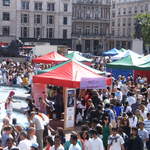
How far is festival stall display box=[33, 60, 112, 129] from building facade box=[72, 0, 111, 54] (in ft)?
224

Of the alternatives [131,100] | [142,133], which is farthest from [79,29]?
[142,133]

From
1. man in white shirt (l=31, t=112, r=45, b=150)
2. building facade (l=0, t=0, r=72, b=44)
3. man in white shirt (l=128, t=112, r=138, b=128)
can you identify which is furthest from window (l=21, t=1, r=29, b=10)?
man in white shirt (l=31, t=112, r=45, b=150)

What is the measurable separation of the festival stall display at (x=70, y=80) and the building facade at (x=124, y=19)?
7176cm

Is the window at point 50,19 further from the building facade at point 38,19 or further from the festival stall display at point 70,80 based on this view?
the festival stall display at point 70,80

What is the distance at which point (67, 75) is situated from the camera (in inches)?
666

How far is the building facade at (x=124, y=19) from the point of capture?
3558 inches

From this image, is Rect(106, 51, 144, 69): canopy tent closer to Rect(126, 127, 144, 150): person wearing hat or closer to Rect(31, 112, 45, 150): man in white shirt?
Rect(31, 112, 45, 150): man in white shirt

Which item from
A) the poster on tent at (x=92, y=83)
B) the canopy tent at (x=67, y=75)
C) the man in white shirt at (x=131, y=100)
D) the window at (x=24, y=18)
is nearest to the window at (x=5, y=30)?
the window at (x=24, y=18)

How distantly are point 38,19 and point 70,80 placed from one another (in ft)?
206

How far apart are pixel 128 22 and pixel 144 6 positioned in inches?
200

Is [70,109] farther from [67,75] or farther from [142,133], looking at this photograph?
[142,133]

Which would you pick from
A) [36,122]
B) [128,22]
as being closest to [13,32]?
[128,22]

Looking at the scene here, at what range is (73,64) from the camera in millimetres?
17562

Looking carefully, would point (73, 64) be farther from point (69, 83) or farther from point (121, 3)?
point (121, 3)
